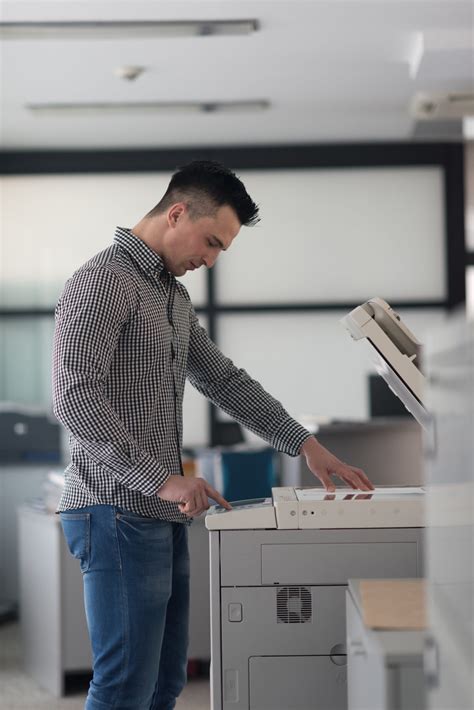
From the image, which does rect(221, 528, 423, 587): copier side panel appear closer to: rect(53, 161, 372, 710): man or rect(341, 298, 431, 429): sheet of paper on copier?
rect(53, 161, 372, 710): man

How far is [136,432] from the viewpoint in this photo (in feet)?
6.19

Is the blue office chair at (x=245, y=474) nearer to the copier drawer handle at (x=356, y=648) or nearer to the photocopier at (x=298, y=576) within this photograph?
the photocopier at (x=298, y=576)

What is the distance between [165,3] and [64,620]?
2.39m

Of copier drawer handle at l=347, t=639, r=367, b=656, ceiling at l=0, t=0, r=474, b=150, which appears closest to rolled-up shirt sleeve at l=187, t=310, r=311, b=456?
copier drawer handle at l=347, t=639, r=367, b=656

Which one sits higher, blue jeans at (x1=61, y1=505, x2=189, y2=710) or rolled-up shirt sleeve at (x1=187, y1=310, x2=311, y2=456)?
rolled-up shirt sleeve at (x1=187, y1=310, x2=311, y2=456)

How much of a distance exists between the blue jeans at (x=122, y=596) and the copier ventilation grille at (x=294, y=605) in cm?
25

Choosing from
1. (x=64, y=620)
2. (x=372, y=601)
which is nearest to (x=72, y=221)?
(x=64, y=620)

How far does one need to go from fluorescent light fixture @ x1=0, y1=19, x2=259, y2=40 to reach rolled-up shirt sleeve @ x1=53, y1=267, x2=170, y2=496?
213 cm

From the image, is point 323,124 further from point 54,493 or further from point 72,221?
point 54,493

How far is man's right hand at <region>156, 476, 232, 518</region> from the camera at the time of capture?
178 cm

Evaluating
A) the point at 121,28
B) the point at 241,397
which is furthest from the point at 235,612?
the point at 121,28

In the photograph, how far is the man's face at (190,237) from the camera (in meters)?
2.02

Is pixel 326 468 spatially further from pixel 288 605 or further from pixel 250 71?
pixel 250 71

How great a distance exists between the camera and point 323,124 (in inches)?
Answer: 205
